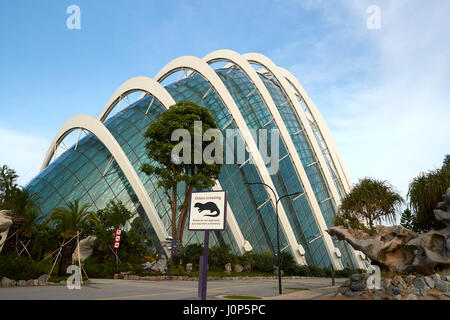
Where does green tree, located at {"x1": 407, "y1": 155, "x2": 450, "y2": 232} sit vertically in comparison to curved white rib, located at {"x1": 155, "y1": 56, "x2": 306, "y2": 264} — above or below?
below

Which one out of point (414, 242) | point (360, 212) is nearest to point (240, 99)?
point (360, 212)

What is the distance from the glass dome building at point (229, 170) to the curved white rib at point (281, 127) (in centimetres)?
12

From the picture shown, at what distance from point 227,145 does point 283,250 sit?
1419 centimetres

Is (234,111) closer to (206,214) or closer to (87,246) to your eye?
(87,246)

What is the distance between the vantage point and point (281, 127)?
4138 centimetres

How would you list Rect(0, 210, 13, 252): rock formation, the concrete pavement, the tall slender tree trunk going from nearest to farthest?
1. the concrete pavement
2. Rect(0, 210, 13, 252): rock formation
3. the tall slender tree trunk

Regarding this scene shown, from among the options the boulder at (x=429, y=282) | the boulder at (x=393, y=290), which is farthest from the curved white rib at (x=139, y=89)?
the boulder at (x=429, y=282)

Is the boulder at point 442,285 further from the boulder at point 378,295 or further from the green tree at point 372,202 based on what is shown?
the green tree at point 372,202

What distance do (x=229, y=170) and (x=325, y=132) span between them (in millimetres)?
18863

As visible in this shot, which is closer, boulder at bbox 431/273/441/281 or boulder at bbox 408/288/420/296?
boulder at bbox 408/288/420/296

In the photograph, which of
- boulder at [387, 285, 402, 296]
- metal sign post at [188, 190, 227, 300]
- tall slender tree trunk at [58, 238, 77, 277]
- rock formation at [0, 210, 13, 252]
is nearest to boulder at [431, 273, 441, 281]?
boulder at [387, 285, 402, 296]

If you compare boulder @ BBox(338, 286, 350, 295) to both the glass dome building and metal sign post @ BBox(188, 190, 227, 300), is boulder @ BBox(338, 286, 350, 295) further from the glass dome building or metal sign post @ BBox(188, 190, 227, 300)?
the glass dome building

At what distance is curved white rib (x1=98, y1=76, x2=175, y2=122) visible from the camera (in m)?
37.0

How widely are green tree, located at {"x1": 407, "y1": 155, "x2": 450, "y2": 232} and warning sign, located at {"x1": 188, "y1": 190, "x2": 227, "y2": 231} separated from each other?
1586 centimetres
